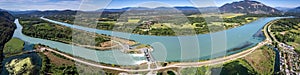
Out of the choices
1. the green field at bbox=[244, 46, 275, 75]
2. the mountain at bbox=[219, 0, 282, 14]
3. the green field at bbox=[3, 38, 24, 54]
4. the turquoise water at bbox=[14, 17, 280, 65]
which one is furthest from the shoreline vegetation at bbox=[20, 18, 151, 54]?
the mountain at bbox=[219, 0, 282, 14]

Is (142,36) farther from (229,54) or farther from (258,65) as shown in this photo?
(258,65)

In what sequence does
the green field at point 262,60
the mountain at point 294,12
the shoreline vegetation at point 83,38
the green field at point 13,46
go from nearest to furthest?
the green field at point 262,60 → the shoreline vegetation at point 83,38 → the green field at point 13,46 → the mountain at point 294,12

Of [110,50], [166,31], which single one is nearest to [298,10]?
[166,31]

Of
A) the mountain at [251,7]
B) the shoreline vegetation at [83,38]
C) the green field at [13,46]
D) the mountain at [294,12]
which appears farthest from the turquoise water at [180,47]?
the mountain at [251,7]

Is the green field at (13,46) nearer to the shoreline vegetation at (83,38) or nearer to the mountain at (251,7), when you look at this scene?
the shoreline vegetation at (83,38)

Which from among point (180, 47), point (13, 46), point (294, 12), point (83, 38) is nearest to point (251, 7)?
point (294, 12)

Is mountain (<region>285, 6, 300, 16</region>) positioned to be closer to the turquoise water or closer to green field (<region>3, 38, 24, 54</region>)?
the turquoise water
